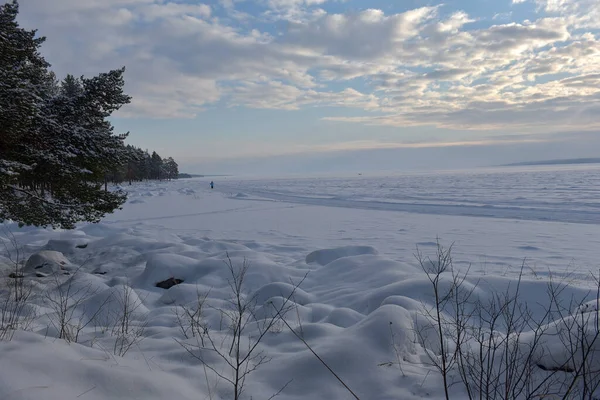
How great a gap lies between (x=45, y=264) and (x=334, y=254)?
6.47m

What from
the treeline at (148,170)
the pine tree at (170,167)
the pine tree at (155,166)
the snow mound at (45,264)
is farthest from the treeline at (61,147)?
the pine tree at (170,167)

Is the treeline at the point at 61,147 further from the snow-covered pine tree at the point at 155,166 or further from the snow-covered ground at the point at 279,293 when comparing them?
the snow-covered pine tree at the point at 155,166

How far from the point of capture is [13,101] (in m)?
5.67

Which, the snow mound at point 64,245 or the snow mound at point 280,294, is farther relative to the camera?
the snow mound at point 64,245

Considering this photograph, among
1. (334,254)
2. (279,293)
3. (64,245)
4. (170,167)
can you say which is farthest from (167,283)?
(170,167)

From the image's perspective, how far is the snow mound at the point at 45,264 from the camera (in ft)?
26.5

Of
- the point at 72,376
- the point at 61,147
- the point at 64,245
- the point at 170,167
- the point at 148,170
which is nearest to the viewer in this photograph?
the point at 72,376

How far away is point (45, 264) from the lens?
27.4ft

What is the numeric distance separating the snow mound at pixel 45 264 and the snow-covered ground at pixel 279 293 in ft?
0.13

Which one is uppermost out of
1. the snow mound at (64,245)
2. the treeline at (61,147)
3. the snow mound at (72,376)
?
the treeline at (61,147)

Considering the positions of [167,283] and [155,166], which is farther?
[155,166]

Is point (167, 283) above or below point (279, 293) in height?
below

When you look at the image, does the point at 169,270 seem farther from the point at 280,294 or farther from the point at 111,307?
the point at 280,294

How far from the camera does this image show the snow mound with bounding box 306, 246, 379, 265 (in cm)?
924
